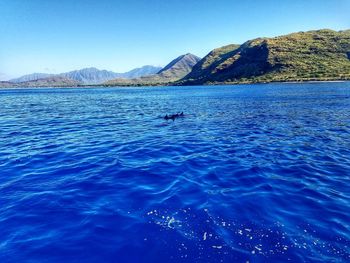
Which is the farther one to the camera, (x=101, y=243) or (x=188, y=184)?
(x=188, y=184)

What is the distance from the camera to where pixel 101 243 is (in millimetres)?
9266

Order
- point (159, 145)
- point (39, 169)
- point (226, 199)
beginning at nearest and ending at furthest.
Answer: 1. point (226, 199)
2. point (39, 169)
3. point (159, 145)

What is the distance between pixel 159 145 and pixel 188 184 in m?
9.85

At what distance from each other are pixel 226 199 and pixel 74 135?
2094cm

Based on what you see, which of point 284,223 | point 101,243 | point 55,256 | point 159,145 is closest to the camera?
point 55,256

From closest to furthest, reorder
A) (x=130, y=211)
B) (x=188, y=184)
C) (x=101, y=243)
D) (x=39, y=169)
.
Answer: (x=101, y=243), (x=130, y=211), (x=188, y=184), (x=39, y=169)

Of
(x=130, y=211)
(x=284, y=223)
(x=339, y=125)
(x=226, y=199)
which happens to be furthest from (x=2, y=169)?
(x=339, y=125)

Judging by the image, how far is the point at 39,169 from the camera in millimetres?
17391

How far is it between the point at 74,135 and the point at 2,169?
1202cm

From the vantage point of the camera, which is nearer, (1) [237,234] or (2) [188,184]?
(1) [237,234]

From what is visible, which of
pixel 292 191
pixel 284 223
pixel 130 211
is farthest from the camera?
pixel 292 191

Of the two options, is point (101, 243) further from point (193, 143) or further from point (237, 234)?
point (193, 143)

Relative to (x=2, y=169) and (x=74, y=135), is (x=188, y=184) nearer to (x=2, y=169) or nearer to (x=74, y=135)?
(x=2, y=169)

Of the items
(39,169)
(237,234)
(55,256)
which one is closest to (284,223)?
(237,234)
